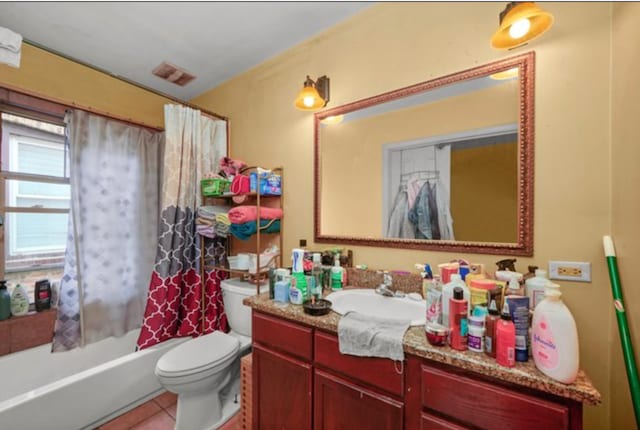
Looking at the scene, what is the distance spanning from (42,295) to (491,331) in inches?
110

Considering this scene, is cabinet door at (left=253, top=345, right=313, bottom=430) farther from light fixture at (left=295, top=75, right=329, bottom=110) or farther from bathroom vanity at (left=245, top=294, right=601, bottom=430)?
light fixture at (left=295, top=75, right=329, bottom=110)

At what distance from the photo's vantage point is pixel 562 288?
1.04 metres

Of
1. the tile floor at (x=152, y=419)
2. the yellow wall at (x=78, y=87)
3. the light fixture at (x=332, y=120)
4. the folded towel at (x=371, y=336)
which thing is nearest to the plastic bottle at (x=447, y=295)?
the folded towel at (x=371, y=336)

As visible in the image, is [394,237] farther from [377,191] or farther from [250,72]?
[250,72]

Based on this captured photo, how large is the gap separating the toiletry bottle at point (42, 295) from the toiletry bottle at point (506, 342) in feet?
9.09

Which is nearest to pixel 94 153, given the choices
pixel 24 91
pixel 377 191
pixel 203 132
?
pixel 24 91

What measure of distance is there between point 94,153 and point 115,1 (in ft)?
3.41

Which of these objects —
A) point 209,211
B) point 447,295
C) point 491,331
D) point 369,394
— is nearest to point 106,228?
point 209,211

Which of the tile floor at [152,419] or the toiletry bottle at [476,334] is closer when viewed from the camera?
the toiletry bottle at [476,334]

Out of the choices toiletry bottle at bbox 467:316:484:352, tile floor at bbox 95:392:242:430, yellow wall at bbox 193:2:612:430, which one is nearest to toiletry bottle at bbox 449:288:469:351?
toiletry bottle at bbox 467:316:484:352

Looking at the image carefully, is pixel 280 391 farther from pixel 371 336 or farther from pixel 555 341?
pixel 555 341

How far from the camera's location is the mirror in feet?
3.71

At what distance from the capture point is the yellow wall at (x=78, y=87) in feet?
5.72

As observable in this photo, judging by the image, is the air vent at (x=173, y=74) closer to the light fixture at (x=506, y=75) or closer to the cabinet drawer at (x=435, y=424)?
the light fixture at (x=506, y=75)
